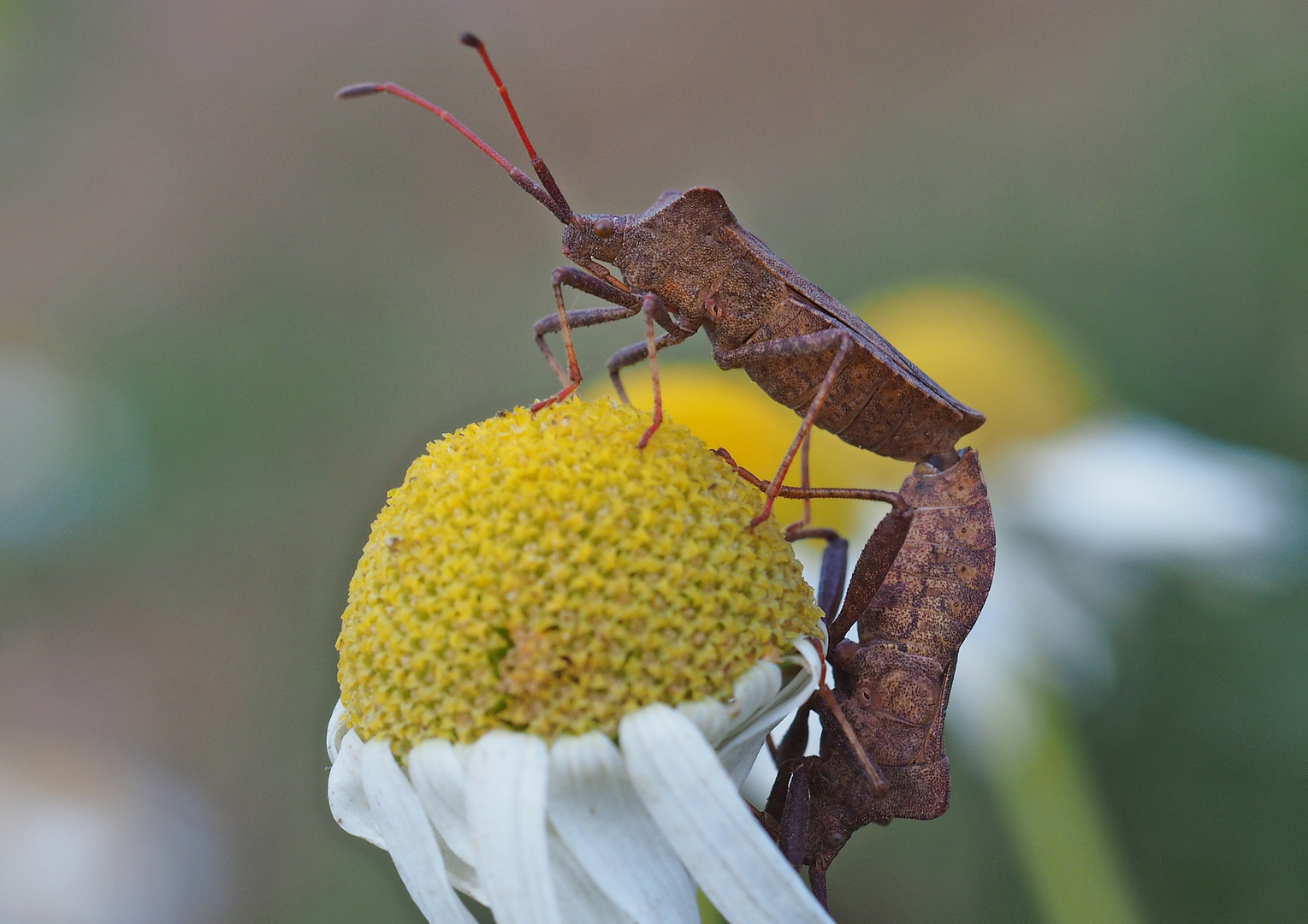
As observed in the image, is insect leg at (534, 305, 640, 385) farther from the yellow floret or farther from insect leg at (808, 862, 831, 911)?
insect leg at (808, 862, 831, 911)

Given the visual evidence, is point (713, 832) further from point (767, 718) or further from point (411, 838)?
point (411, 838)

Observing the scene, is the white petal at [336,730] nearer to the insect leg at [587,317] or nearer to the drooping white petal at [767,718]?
the drooping white petal at [767,718]

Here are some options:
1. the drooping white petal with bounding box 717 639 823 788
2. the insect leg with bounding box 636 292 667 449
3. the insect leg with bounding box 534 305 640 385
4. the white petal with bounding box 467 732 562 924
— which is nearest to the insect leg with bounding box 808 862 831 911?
the drooping white petal with bounding box 717 639 823 788

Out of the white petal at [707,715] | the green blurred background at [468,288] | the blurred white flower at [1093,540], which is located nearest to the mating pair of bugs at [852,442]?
the white petal at [707,715]

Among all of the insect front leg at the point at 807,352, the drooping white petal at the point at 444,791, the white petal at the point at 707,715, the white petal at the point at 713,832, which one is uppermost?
the insect front leg at the point at 807,352

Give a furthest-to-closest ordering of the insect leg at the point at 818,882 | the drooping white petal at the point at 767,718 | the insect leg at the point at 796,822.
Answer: the insect leg at the point at 818,882
the insect leg at the point at 796,822
the drooping white petal at the point at 767,718

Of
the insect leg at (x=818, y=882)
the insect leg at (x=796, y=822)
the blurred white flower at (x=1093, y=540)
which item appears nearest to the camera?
the insect leg at (x=796, y=822)

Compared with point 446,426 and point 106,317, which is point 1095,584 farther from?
point 106,317
